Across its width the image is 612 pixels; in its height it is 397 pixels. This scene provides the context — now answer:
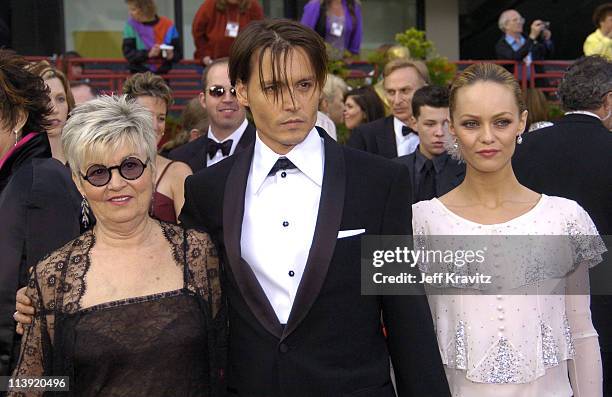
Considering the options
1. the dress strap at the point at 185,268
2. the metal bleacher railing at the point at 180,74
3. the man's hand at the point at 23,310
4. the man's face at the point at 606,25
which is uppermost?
the man's face at the point at 606,25

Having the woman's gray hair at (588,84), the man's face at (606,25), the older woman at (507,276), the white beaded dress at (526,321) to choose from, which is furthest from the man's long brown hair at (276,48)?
the man's face at (606,25)

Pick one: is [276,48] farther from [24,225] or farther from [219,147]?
[219,147]

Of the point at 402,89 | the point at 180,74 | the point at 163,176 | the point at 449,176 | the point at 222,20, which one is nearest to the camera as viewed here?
the point at 163,176

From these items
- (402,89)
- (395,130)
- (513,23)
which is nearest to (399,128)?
(395,130)

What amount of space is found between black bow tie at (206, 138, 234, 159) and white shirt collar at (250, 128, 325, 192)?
8.48ft

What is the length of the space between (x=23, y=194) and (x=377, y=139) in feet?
11.9

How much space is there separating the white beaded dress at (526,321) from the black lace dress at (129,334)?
92cm

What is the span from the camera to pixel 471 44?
17453mm

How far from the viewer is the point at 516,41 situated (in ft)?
40.3

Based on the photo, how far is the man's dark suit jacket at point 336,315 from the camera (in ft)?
8.82

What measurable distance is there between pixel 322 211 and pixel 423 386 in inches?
26.6

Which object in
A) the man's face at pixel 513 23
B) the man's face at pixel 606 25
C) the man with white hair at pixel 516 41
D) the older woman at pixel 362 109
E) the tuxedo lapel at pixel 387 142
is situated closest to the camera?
the tuxedo lapel at pixel 387 142

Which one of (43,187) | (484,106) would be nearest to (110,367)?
(43,187)

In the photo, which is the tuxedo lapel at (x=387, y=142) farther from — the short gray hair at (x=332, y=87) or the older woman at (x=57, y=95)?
the older woman at (x=57, y=95)
